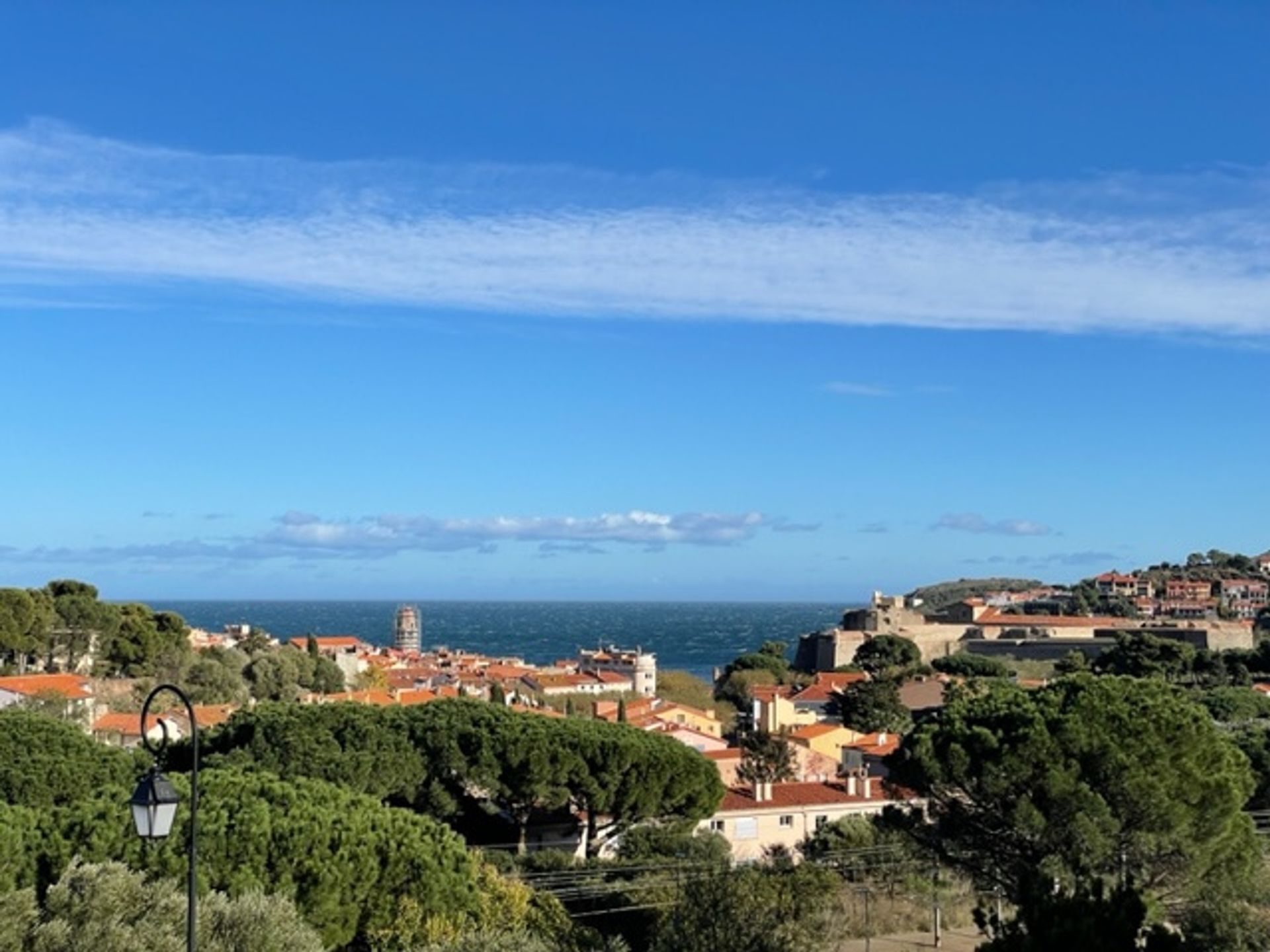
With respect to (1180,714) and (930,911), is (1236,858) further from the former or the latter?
(930,911)

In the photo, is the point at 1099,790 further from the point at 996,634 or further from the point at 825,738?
the point at 996,634

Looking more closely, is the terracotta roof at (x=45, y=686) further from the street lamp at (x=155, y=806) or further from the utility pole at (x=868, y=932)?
the street lamp at (x=155, y=806)

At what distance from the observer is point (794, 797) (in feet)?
96.3

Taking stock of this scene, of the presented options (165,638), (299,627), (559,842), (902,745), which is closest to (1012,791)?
(902,745)

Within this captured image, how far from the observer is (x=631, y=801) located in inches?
997

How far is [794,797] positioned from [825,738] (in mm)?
13215

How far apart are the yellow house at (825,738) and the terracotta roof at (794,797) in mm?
9337

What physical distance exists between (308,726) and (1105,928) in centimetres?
1840

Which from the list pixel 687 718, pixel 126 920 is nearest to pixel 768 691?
pixel 687 718

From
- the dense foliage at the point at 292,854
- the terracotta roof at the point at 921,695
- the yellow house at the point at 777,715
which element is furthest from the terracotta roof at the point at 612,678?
the dense foliage at the point at 292,854

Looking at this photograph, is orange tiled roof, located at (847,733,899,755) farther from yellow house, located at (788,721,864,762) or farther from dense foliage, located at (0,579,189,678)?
dense foliage, located at (0,579,189,678)

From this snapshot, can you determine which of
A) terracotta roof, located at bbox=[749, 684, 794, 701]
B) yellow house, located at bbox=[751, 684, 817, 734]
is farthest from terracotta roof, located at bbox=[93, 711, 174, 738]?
terracotta roof, located at bbox=[749, 684, 794, 701]

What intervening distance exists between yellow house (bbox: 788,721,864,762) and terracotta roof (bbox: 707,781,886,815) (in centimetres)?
934

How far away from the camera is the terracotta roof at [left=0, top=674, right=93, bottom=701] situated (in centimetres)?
4056
